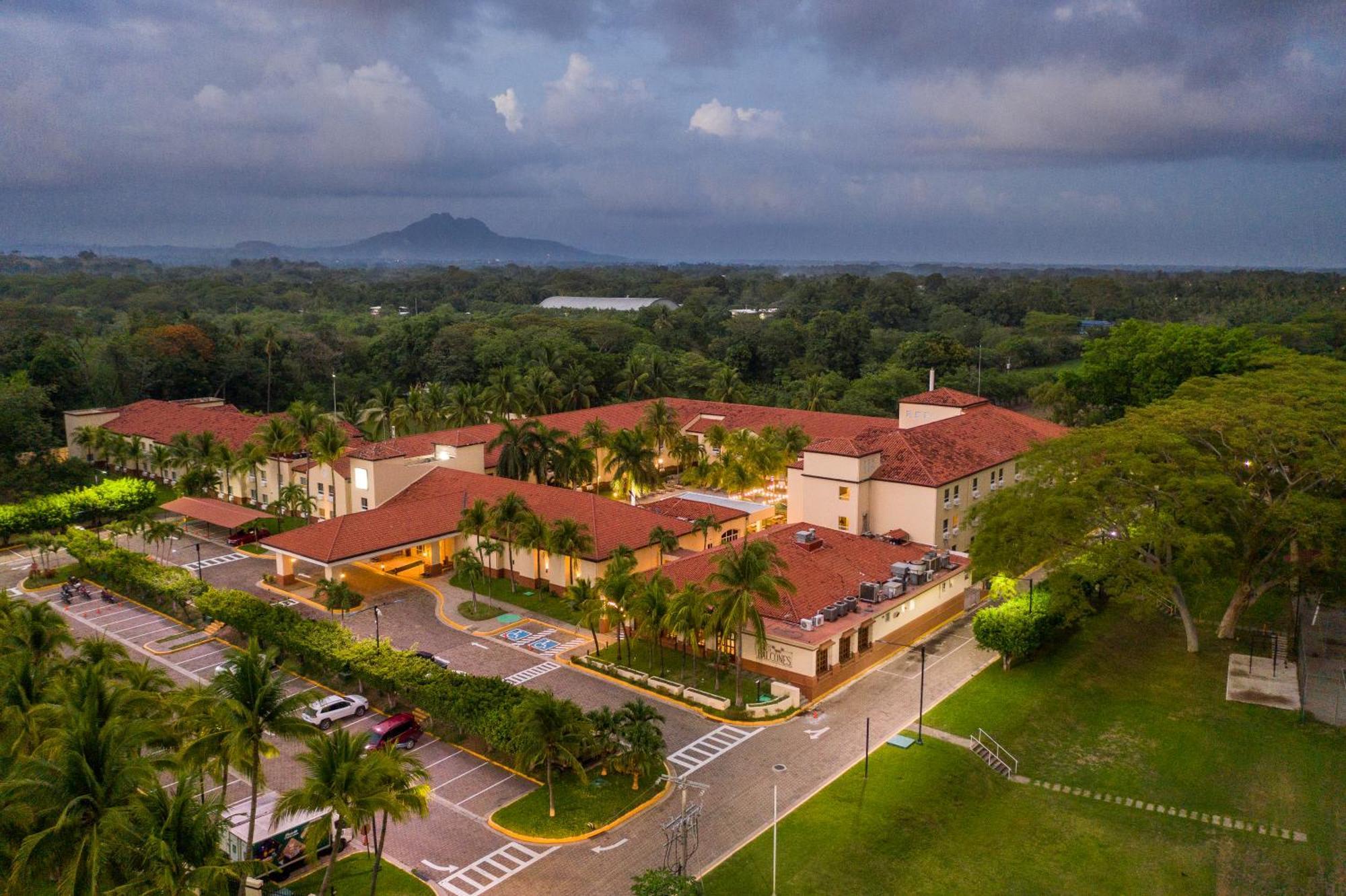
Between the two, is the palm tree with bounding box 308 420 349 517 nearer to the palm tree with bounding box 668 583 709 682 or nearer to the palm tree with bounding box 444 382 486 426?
the palm tree with bounding box 444 382 486 426

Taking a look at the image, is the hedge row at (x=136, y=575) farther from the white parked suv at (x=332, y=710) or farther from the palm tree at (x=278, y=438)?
the white parked suv at (x=332, y=710)

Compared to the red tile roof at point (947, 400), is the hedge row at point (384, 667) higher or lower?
lower

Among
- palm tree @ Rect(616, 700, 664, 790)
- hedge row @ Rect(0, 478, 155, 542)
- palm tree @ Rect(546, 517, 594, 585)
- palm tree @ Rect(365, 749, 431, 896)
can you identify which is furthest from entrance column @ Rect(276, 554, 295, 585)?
palm tree @ Rect(365, 749, 431, 896)

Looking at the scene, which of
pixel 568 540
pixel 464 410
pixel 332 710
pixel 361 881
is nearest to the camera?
pixel 361 881

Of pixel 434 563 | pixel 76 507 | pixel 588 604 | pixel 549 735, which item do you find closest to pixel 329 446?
pixel 434 563

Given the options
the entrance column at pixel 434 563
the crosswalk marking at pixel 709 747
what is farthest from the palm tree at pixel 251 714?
the entrance column at pixel 434 563

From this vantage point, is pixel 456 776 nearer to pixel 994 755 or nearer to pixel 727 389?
pixel 994 755

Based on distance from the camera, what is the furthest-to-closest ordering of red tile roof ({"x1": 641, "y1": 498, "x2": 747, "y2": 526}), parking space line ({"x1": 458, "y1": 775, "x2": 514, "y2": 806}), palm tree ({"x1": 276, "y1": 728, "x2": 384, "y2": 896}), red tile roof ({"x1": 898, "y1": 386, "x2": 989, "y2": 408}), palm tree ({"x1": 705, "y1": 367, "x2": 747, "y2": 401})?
1. palm tree ({"x1": 705, "y1": 367, "x2": 747, "y2": 401})
2. red tile roof ({"x1": 898, "y1": 386, "x2": 989, "y2": 408})
3. red tile roof ({"x1": 641, "y1": 498, "x2": 747, "y2": 526})
4. parking space line ({"x1": 458, "y1": 775, "x2": 514, "y2": 806})
5. palm tree ({"x1": 276, "y1": 728, "x2": 384, "y2": 896})
